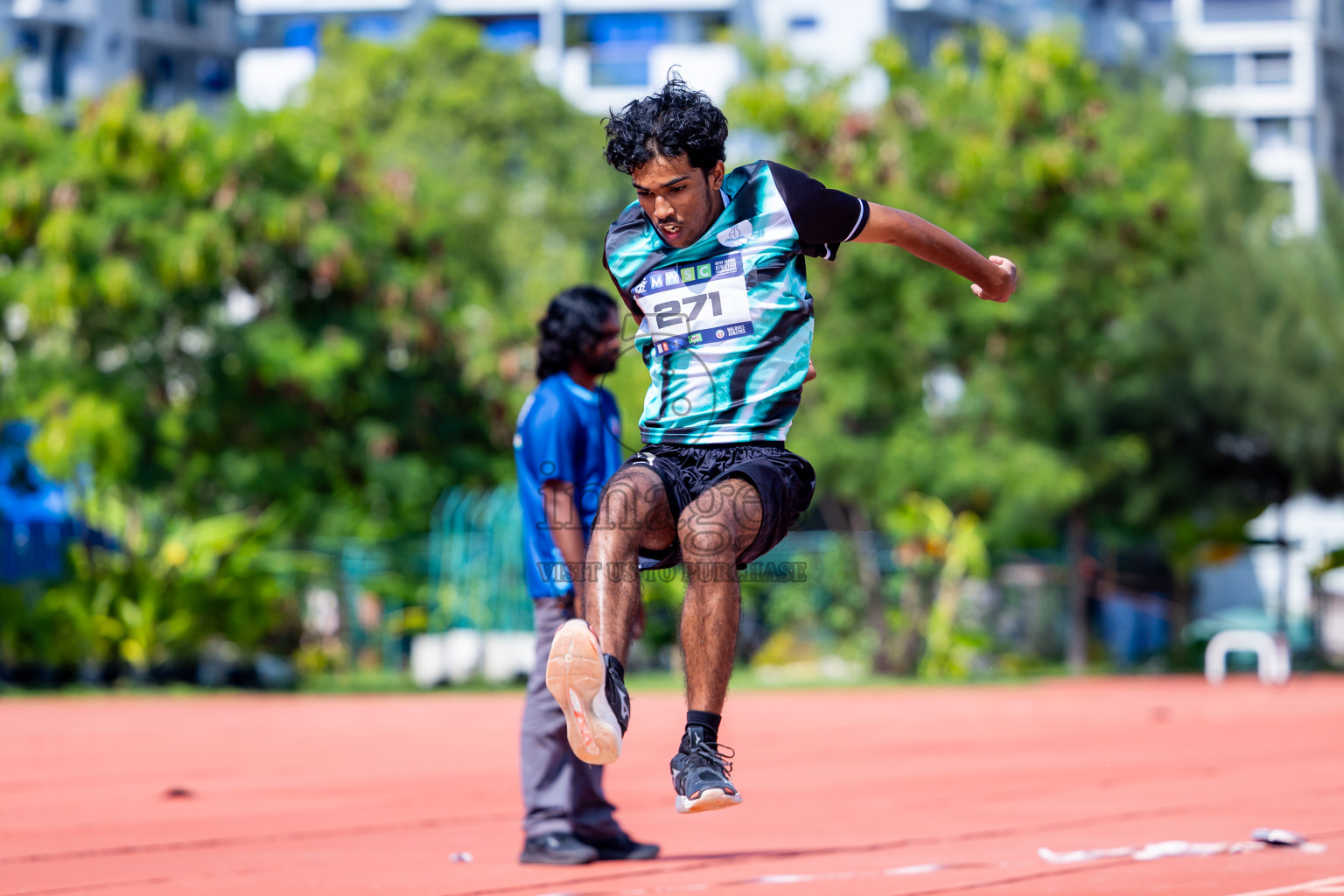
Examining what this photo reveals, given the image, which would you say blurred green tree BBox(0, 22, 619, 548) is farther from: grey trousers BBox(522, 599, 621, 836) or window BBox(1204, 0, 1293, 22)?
window BBox(1204, 0, 1293, 22)

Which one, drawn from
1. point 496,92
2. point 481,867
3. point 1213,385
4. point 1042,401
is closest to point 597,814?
point 481,867

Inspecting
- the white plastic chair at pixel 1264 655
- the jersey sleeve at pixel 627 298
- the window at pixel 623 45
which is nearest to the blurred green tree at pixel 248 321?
the white plastic chair at pixel 1264 655

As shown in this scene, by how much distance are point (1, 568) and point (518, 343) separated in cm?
785

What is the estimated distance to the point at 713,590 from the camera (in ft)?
14.5

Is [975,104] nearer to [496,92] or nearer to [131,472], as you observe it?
[131,472]

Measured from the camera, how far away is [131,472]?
1945cm

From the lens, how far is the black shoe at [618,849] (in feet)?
21.3

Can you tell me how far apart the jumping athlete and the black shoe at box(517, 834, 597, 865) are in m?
1.97

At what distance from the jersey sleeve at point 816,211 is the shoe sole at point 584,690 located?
123 centimetres

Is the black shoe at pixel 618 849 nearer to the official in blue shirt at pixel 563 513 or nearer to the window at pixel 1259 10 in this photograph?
the official in blue shirt at pixel 563 513

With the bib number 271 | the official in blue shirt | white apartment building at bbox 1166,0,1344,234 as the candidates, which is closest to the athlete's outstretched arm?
the bib number 271

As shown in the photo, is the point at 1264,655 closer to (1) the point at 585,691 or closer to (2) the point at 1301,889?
(2) the point at 1301,889

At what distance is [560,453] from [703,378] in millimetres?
1790

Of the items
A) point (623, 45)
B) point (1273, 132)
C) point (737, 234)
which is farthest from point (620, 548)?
point (1273, 132)
